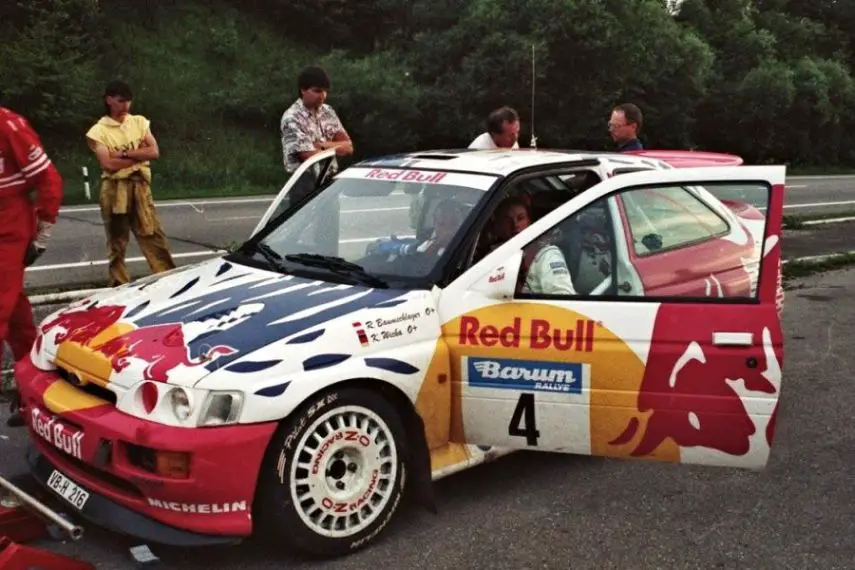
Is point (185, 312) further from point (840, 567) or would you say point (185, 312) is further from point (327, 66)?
point (327, 66)

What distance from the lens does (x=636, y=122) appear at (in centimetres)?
666

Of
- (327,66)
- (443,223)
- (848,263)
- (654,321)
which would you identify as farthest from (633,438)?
(327,66)

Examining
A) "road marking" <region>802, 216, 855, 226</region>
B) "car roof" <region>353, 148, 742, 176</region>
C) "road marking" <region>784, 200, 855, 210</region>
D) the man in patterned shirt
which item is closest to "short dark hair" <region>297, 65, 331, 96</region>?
the man in patterned shirt

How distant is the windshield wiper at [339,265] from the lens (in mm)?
3908

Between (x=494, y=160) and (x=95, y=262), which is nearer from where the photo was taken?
(x=494, y=160)

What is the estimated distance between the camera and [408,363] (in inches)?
142

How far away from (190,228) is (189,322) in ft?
32.8

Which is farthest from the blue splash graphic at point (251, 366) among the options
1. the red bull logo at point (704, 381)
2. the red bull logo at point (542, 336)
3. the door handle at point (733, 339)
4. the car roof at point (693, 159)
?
the car roof at point (693, 159)

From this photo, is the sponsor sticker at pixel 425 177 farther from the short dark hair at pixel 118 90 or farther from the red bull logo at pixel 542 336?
the short dark hair at pixel 118 90

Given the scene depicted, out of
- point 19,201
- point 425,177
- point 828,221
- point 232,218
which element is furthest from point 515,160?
point 828,221

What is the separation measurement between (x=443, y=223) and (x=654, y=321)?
1.05m

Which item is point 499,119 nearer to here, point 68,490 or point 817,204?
point 68,490

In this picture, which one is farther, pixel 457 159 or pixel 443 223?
pixel 457 159

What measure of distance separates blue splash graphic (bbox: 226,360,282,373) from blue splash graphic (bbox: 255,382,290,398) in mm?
80
